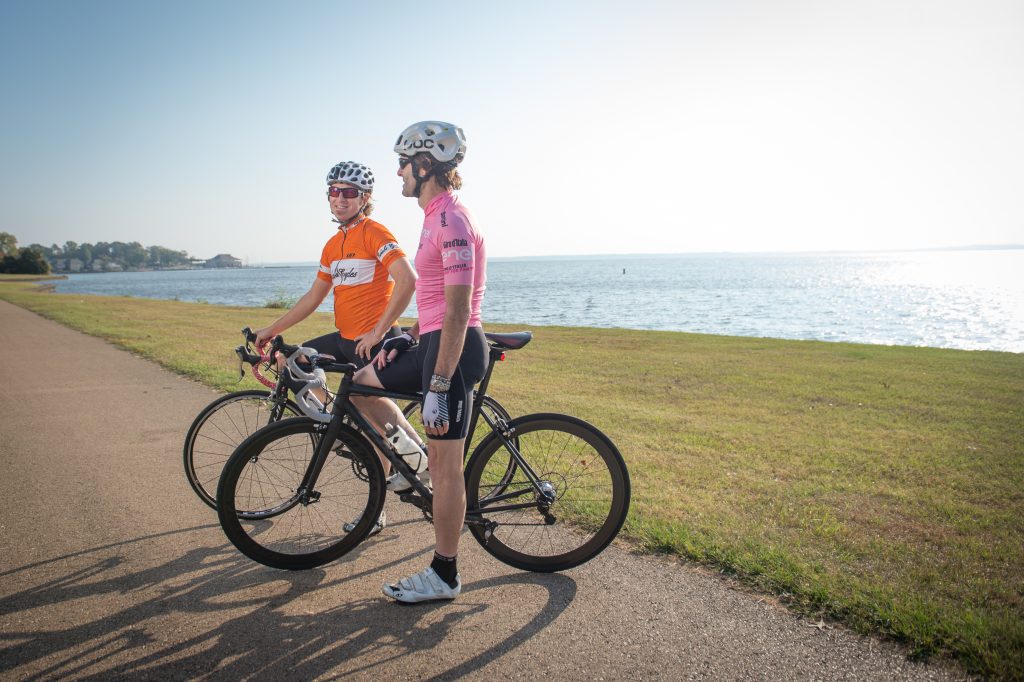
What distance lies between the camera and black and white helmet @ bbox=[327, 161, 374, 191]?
4020 mm

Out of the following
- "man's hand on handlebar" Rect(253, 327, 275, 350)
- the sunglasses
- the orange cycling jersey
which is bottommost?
"man's hand on handlebar" Rect(253, 327, 275, 350)

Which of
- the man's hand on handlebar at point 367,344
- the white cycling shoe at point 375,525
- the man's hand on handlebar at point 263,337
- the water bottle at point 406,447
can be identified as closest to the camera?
the water bottle at point 406,447

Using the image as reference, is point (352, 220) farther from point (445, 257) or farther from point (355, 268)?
point (445, 257)

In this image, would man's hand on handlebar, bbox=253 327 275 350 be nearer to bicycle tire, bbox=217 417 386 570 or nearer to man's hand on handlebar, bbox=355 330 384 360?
man's hand on handlebar, bbox=355 330 384 360

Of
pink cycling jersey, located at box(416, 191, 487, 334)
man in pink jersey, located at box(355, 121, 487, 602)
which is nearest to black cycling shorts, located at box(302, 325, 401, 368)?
man in pink jersey, located at box(355, 121, 487, 602)

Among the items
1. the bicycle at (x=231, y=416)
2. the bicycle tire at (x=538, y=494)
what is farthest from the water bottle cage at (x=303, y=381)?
the bicycle tire at (x=538, y=494)

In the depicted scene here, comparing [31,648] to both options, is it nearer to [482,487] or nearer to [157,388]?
[482,487]

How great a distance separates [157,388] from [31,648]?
22.3 ft

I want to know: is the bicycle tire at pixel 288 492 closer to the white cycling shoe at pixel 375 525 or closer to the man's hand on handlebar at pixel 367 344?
the white cycling shoe at pixel 375 525

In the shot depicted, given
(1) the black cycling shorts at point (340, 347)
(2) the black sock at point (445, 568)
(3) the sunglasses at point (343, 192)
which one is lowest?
(2) the black sock at point (445, 568)

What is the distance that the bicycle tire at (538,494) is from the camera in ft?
11.1

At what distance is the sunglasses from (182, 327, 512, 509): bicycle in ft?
3.51

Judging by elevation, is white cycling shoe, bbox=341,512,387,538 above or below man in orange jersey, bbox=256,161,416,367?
below

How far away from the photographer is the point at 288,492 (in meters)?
3.94
